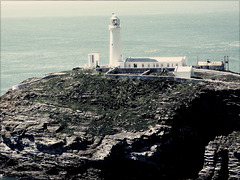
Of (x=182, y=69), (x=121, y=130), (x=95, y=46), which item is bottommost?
(x=121, y=130)

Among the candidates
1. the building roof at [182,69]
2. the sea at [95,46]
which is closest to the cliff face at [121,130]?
the building roof at [182,69]

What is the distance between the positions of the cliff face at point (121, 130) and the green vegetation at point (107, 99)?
0.12 metres

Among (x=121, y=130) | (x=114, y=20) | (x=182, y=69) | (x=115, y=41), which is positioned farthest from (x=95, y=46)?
(x=121, y=130)

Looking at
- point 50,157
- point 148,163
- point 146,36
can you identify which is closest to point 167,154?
point 148,163

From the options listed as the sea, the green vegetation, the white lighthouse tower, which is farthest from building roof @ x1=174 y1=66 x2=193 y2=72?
the sea

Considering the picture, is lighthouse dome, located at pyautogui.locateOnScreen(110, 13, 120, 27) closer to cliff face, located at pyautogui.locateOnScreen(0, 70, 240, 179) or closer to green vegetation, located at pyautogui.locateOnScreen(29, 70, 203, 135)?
green vegetation, located at pyautogui.locateOnScreen(29, 70, 203, 135)

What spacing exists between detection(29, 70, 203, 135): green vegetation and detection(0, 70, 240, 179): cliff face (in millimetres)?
124

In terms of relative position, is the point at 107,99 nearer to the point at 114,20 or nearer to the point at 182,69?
the point at 182,69

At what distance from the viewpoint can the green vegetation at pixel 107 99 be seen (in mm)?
60031

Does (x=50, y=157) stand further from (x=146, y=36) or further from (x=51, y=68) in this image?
(x=146, y=36)

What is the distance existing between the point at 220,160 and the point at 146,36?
110725 mm

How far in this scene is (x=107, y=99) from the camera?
64938 millimetres

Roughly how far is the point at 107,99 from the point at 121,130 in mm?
7456

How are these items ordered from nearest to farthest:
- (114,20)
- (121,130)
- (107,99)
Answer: (121,130), (107,99), (114,20)
